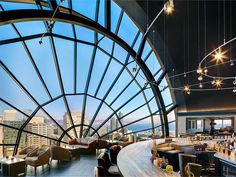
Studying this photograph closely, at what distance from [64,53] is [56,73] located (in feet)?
3.89

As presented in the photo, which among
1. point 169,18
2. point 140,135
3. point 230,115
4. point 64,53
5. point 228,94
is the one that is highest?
point 169,18

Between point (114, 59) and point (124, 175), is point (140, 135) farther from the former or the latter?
point (124, 175)

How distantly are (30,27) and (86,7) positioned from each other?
3.13 metres

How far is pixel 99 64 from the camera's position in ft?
46.4

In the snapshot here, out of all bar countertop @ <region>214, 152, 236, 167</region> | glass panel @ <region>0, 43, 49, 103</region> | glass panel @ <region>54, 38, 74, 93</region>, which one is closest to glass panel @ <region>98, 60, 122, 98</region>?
glass panel @ <region>54, 38, 74, 93</region>

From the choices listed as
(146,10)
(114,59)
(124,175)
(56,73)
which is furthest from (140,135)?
(124,175)

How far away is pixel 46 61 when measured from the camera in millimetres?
12055

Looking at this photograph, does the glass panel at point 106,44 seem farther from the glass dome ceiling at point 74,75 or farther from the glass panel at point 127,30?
the glass panel at point 127,30

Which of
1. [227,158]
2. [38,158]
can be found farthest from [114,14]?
[227,158]

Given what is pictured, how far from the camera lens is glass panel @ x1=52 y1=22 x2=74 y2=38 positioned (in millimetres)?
12016

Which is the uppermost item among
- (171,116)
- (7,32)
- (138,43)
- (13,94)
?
(138,43)

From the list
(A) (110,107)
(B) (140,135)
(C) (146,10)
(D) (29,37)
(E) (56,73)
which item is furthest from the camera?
(B) (140,135)

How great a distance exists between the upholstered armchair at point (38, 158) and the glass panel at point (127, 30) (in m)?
8.00

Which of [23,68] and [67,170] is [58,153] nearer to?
[67,170]
